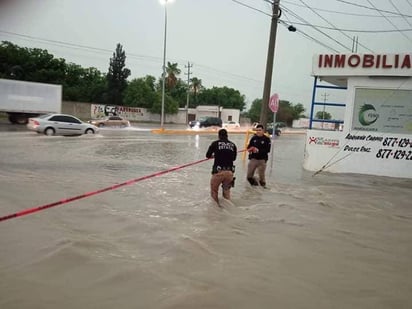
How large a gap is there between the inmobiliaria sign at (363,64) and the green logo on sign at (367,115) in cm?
111

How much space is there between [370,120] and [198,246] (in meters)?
10.6

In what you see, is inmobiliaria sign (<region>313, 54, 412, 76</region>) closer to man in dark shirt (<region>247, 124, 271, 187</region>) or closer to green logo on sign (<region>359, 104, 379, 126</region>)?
green logo on sign (<region>359, 104, 379, 126</region>)

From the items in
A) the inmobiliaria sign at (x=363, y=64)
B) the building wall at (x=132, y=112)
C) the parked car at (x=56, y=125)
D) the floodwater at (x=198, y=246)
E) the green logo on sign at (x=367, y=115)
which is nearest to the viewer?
the floodwater at (x=198, y=246)

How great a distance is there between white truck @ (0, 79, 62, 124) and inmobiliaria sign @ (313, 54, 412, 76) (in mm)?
25948

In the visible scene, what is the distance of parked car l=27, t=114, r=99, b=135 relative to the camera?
25734mm

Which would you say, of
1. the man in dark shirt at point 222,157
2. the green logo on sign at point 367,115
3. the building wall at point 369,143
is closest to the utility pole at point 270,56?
the building wall at point 369,143

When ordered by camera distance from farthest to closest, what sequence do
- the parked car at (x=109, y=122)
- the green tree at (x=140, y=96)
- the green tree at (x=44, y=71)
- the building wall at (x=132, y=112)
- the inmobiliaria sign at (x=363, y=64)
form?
the green tree at (x=140, y=96) → the green tree at (x=44, y=71) → the building wall at (x=132, y=112) → the parked car at (x=109, y=122) → the inmobiliaria sign at (x=363, y=64)

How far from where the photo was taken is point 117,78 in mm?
73688

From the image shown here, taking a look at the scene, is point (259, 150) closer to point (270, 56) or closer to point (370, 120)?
point (370, 120)

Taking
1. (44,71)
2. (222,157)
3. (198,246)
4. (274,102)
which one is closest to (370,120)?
(274,102)

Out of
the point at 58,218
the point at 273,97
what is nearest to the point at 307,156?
the point at 273,97

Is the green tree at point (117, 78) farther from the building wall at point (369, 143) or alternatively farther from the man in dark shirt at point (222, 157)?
the man in dark shirt at point (222, 157)

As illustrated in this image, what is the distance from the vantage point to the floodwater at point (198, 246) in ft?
15.2

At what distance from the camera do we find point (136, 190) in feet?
33.7
